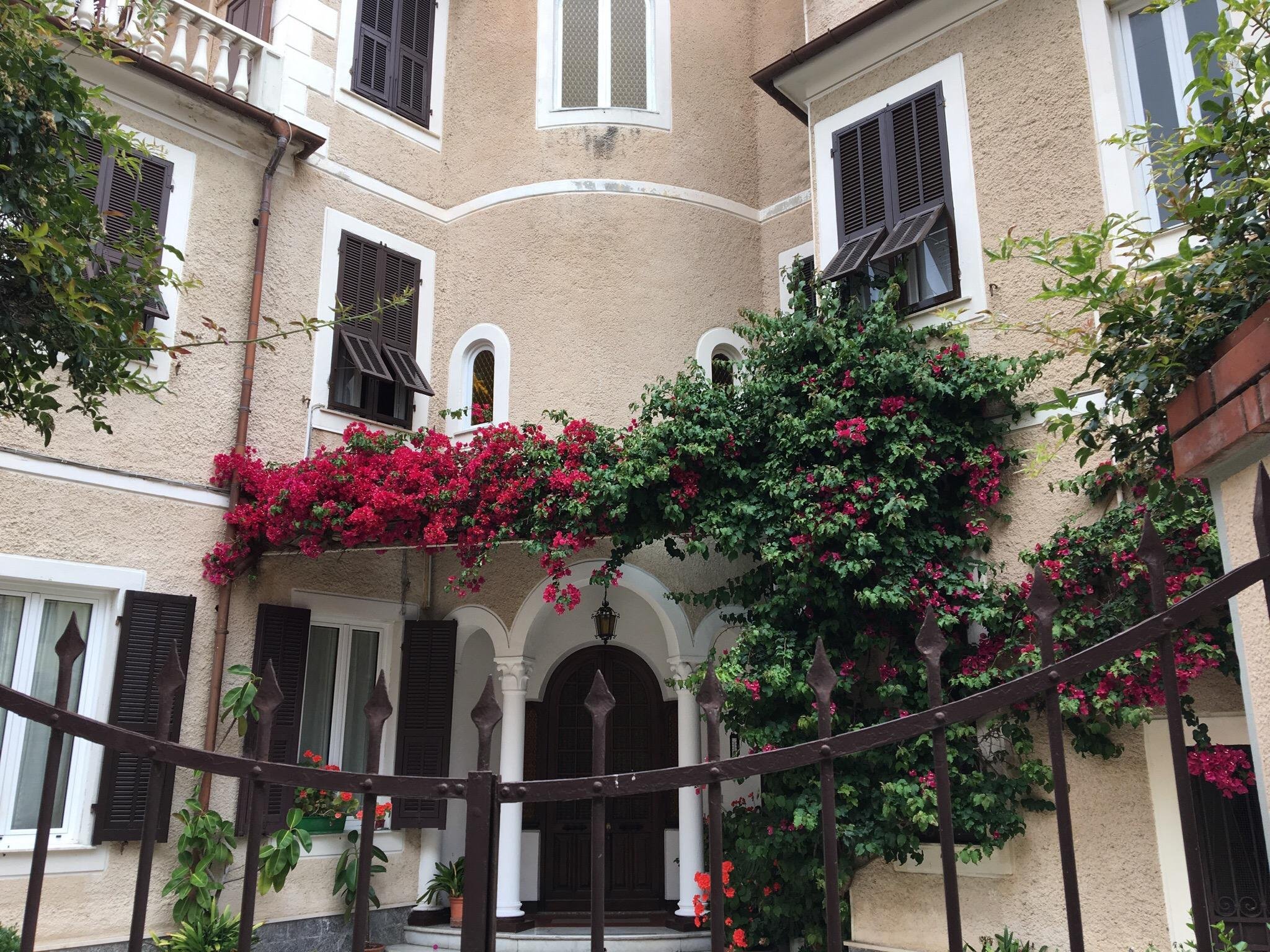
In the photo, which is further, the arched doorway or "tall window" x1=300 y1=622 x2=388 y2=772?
the arched doorway

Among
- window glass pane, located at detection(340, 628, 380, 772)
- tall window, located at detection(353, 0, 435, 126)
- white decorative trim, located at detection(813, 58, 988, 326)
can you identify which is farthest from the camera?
tall window, located at detection(353, 0, 435, 126)

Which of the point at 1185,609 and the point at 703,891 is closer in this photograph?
the point at 1185,609

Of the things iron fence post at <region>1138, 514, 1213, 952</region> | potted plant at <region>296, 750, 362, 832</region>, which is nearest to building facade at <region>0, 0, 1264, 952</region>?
potted plant at <region>296, 750, 362, 832</region>

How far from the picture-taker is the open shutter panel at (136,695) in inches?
328

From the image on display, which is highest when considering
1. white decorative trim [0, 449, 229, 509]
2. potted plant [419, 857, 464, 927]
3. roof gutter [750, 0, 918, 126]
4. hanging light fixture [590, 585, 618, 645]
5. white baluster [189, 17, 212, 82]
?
white baluster [189, 17, 212, 82]

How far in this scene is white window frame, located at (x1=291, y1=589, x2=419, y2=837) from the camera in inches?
394

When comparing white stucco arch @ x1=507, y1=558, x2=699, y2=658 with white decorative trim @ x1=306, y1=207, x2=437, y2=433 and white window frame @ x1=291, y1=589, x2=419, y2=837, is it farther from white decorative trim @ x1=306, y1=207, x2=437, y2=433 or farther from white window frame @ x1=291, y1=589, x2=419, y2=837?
white decorative trim @ x1=306, y1=207, x2=437, y2=433

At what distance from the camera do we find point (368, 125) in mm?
11547

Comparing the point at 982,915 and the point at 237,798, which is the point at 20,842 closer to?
the point at 237,798

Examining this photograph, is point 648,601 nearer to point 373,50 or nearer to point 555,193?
point 555,193

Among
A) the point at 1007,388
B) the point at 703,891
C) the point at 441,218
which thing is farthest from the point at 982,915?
the point at 441,218

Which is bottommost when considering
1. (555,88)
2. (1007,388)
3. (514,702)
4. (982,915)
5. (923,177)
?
(982,915)

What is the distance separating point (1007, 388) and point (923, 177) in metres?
2.33

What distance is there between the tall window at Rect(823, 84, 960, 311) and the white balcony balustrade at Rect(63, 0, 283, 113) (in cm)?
589
